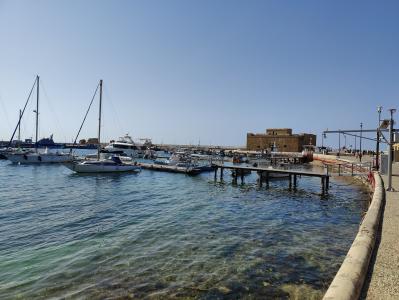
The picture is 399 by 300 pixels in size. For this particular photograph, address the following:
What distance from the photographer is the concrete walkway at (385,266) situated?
6379 mm

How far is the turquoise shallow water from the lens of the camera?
9.31 metres

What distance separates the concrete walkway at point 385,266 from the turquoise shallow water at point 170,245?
1719mm

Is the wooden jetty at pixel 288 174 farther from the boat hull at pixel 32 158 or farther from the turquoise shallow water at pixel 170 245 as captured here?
the boat hull at pixel 32 158

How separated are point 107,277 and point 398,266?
309 inches

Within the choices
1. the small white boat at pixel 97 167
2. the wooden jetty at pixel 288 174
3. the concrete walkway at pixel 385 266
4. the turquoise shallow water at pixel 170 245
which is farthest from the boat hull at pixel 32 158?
the concrete walkway at pixel 385 266

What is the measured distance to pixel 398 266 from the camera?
766 cm

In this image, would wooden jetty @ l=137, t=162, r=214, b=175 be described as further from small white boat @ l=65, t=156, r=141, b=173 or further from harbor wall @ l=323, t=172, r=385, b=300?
harbor wall @ l=323, t=172, r=385, b=300

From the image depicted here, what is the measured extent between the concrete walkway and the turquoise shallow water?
67.7 inches

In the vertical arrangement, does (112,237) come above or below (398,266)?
below

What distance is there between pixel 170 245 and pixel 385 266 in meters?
7.89

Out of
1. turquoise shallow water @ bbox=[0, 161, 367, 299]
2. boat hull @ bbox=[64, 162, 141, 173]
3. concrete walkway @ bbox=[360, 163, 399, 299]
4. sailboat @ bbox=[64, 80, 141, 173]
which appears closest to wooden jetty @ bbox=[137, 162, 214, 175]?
sailboat @ bbox=[64, 80, 141, 173]

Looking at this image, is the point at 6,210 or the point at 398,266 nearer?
the point at 398,266

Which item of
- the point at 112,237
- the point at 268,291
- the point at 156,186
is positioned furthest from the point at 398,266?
the point at 156,186

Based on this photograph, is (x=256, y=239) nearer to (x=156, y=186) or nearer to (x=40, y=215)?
(x=40, y=215)
